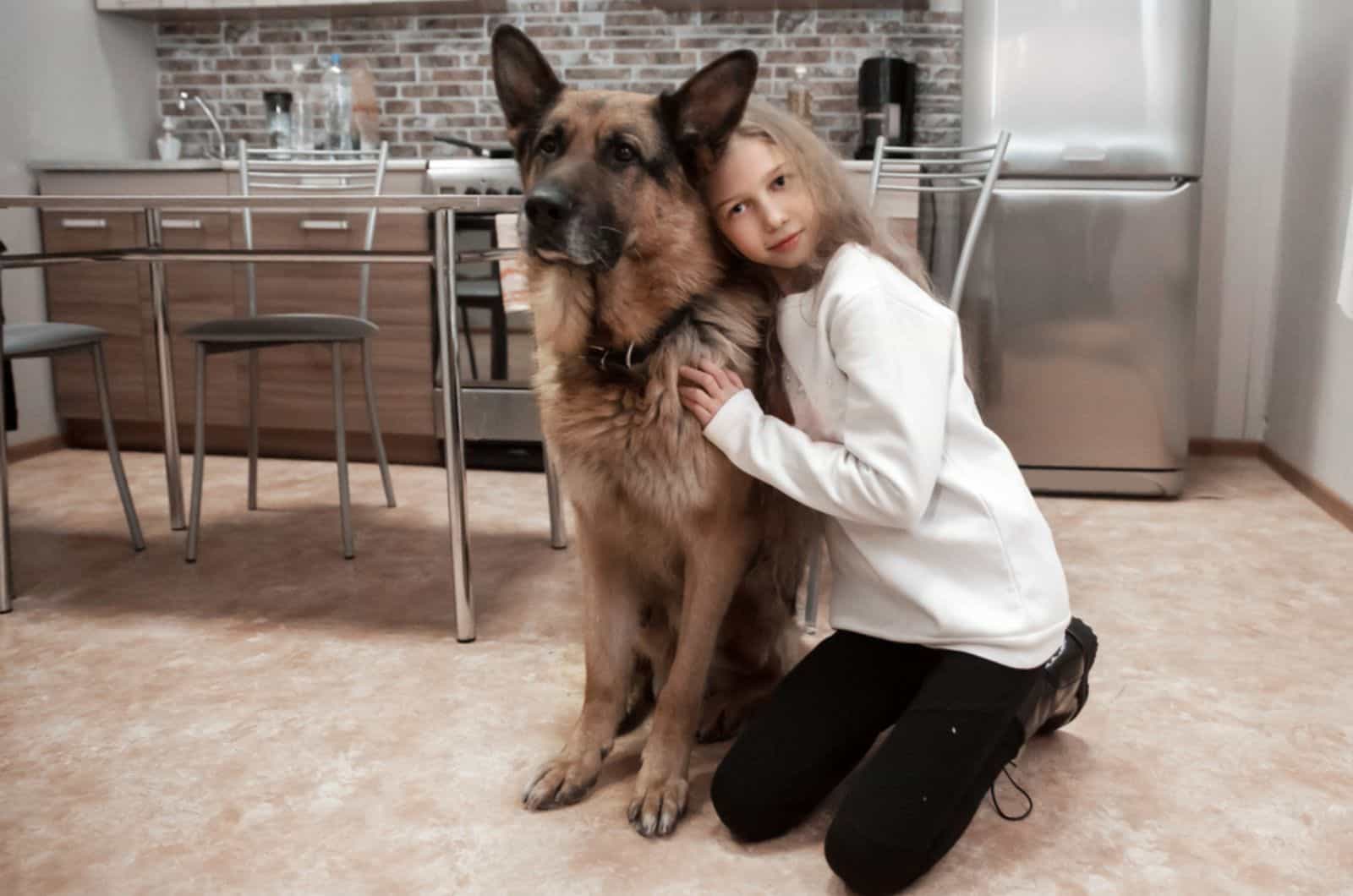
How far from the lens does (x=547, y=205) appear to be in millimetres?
1356

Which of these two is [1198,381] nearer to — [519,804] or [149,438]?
[519,804]

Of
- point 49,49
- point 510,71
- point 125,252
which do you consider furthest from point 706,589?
point 49,49

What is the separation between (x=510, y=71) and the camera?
153cm

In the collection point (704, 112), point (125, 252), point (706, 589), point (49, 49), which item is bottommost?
point (706, 589)

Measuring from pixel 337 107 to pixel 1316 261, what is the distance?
11.1 ft

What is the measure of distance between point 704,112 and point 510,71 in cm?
31

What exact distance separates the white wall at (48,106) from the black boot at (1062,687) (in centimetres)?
357

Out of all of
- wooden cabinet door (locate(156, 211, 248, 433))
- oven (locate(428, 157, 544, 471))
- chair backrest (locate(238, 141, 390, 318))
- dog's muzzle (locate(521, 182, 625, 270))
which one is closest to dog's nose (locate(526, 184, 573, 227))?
dog's muzzle (locate(521, 182, 625, 270))

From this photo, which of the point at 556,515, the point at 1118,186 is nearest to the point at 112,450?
the point at 556,515

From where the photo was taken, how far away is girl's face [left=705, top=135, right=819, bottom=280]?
4.58 ft

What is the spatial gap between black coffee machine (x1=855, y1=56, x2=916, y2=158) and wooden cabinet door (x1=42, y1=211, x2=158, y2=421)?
2.54 metres

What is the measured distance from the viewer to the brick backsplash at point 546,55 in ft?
12.6

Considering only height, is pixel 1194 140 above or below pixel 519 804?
above

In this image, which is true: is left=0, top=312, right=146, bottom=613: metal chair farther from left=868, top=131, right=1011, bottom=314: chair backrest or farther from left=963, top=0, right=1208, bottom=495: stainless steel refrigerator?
left=963, top=0, right=1208, bottom=495: stainless steel refrigerator
